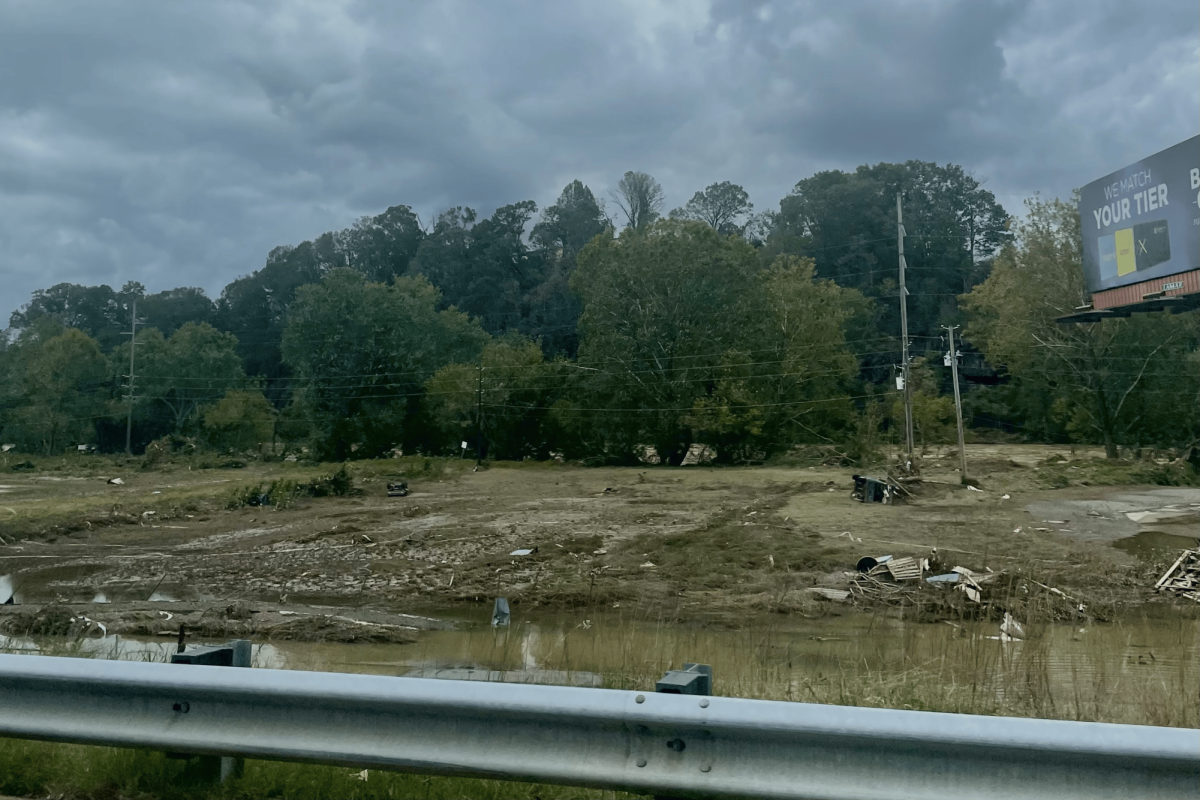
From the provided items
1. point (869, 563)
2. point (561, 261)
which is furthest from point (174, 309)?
point (869, 563)

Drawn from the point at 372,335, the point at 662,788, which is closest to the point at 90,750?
the point at 662,788

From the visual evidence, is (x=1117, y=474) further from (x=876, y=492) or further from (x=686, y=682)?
(x=686, y=682)

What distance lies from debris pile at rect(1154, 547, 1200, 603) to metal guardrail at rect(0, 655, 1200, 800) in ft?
48.3

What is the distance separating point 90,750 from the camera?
455 cm

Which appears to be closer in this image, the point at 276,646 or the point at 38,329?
the point at 276,646

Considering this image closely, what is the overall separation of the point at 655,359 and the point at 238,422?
33971 millimetres

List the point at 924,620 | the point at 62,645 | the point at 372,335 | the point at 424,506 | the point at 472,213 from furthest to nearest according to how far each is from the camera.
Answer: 1. the point at 472,213
2. the point at 372,335
3. the point at 424,506
4. the point at 924,620
5. the point at 62,645

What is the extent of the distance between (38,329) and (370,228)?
38.6 metres

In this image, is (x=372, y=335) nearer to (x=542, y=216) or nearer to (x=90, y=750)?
(x=542, y=216)

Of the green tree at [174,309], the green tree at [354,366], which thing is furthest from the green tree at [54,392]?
the green tree at [174,309]

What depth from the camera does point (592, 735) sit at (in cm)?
341

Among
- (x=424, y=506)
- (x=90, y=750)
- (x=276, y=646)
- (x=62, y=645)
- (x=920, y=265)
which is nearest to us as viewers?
(x=90, y=750)

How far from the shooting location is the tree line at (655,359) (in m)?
56.3

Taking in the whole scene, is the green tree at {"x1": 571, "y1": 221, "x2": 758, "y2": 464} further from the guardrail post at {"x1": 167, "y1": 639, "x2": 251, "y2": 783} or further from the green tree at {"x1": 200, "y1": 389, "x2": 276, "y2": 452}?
the guardrail post at {"x1": 167, "y1": 639, "x2": 251, "y2": 783}
